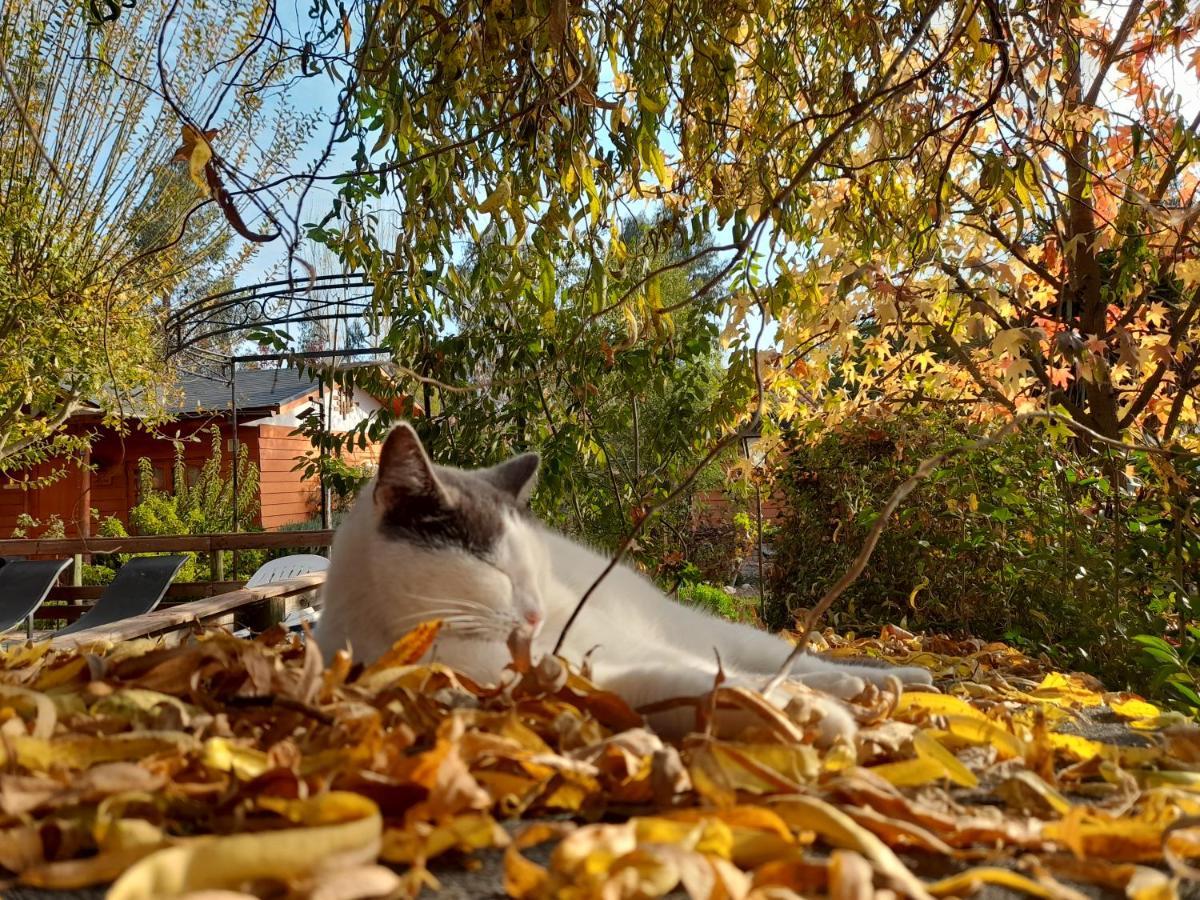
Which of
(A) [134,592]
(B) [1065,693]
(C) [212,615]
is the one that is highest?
(B) [1065,693]

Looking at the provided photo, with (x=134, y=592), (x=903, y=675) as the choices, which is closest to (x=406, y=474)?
(x=903, y=675)

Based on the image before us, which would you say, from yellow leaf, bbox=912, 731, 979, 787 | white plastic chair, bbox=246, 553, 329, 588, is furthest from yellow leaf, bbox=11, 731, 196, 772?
white plastic chair, bbox=246, 553, 329, 588

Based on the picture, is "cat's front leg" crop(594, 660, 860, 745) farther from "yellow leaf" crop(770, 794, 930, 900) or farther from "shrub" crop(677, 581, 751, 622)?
"shrub" crop(677, 581, 751, 622)

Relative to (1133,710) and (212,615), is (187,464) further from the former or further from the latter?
(1133,710)

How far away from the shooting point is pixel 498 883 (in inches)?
23.6

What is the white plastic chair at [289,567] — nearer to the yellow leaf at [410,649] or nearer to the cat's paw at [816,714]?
the yellow leaf at [410,649]

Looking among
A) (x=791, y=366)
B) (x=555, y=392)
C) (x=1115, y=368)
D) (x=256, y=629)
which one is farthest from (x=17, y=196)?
(x=1115, y=368)

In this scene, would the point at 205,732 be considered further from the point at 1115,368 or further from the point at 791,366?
the point at 1115,368

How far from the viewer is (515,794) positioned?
2.39 ft

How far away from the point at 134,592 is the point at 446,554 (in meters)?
5.25

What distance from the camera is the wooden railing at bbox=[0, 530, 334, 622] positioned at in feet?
19.3

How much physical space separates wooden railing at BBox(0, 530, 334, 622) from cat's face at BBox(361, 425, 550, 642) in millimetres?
4223

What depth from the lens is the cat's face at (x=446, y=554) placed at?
1.33 metres

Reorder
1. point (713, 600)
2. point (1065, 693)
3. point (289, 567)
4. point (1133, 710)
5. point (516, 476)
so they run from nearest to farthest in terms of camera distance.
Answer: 1. point (1133, 710)
2. point (1065, 693)
3. point (516, 476)
4. point (713, 600)
5. point (289, 567)
